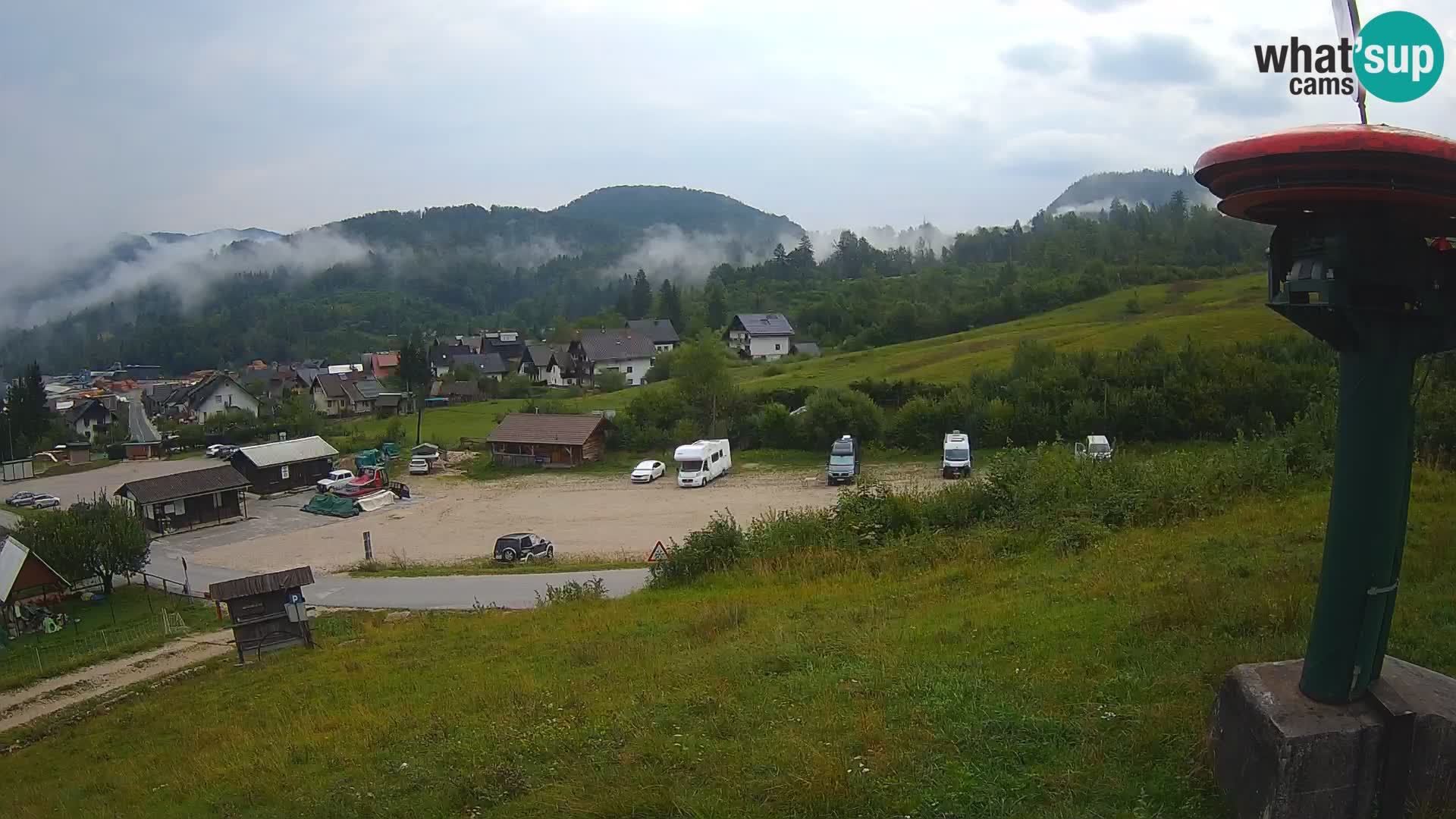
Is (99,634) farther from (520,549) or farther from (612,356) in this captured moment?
(612,356)

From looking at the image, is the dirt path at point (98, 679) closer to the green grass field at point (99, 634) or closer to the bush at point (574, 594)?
the green grass field at point (99, 634)

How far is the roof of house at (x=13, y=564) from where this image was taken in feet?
79.3

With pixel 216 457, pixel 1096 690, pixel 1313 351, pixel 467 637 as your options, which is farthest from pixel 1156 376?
pixel 216 457

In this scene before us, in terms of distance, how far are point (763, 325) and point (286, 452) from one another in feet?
179

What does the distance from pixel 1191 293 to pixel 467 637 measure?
74.9 metres

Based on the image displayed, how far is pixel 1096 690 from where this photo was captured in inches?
244

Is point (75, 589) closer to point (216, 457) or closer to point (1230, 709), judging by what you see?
point (1230, 709)

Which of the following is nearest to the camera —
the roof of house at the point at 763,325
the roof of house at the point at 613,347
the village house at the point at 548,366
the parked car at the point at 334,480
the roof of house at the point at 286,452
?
the parked car at the point at 334,480

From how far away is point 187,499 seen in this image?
37.1 meters

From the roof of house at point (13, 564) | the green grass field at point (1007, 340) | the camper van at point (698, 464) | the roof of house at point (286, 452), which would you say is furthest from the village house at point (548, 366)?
the roof of house at point (13, 564)

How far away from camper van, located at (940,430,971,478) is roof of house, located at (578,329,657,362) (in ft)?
168

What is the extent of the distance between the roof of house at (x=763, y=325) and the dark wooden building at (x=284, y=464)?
166 feet

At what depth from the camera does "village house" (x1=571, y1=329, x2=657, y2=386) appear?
271 feet

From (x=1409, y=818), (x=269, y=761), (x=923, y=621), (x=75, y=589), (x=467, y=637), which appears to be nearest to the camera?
(x=1409, y=818)
